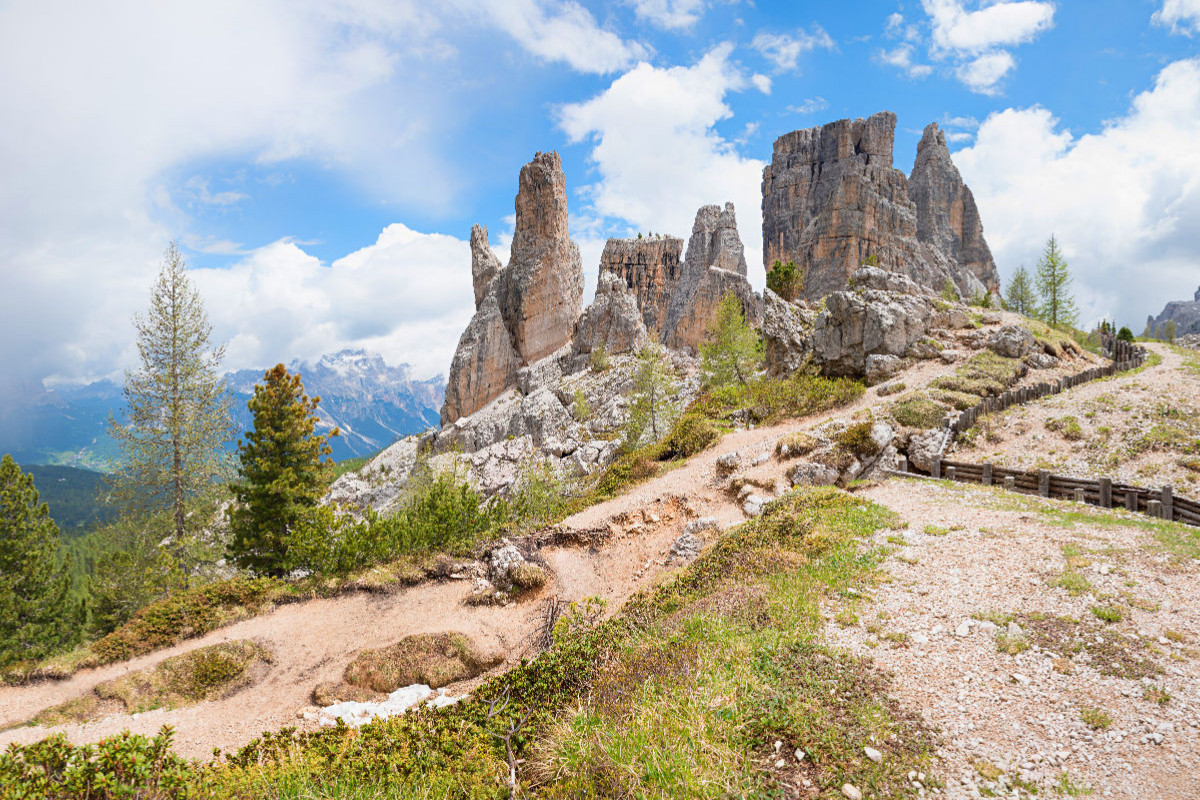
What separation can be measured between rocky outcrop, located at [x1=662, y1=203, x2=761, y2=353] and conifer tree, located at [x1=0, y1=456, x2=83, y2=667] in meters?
57.0

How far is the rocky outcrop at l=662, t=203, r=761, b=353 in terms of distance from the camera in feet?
215

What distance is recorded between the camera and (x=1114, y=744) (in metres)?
5.86

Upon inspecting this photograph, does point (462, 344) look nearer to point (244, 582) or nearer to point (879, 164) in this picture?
point (244, 582)

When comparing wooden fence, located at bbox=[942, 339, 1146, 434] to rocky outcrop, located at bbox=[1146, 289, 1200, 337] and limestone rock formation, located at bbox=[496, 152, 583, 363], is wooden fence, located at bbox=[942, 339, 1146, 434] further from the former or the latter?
rocky outcrop, located at bbox=[1146, 289, 1200, 337]

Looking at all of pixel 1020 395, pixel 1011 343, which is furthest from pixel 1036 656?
pixel 1011 343

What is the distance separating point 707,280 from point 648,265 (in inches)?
855

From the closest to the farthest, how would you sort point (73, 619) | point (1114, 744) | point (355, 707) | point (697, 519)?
1. point (1114, 744)
2. point (355, 707)
3. point (697, 519)
4. point (73, 619)

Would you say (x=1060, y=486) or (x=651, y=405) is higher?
(x=651, y=405)

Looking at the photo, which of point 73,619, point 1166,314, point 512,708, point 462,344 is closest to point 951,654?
point 512,708

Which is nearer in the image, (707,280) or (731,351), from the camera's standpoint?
(731,351)

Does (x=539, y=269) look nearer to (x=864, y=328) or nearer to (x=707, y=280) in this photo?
(x=707, y=280)

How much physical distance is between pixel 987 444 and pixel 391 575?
975 inches

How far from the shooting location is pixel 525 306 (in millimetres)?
64438

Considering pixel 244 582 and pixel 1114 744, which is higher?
pixel 1114 744
